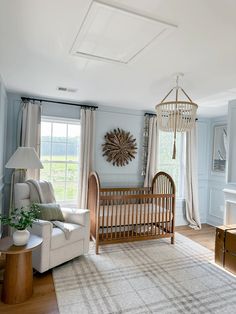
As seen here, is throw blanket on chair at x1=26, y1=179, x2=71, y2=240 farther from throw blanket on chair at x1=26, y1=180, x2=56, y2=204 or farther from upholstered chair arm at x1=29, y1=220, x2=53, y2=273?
upholstered chair arm at x1=29, y1=220, x2=53, y2=273

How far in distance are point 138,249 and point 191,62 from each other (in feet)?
8.81

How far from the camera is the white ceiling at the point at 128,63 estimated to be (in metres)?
1.38

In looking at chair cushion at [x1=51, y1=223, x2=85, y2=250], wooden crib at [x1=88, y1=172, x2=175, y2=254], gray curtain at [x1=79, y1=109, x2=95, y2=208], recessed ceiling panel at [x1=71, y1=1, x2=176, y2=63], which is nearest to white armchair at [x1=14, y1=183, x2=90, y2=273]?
chair cushion at [x1=51, y1=223, x2=85, y2=250]

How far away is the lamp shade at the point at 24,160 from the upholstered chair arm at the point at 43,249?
715mm

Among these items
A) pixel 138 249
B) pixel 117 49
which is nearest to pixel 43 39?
pixel 117 49

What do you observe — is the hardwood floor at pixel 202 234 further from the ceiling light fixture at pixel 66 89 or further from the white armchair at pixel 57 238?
the ceiling light fixture at pixel 66 89

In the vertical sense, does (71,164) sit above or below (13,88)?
below

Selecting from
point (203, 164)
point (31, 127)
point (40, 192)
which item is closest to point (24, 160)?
point (40, 192)

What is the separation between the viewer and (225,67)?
223 centimetres

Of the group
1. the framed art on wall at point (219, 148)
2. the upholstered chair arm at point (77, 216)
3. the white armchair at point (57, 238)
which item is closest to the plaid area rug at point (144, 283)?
the white armchair at point (57, 238)

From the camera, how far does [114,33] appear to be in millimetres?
1621

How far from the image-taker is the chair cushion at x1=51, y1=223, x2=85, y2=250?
2609 millimetres

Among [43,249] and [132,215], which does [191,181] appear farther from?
[43,249]

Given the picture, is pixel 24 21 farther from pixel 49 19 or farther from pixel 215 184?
pixel 215 184
